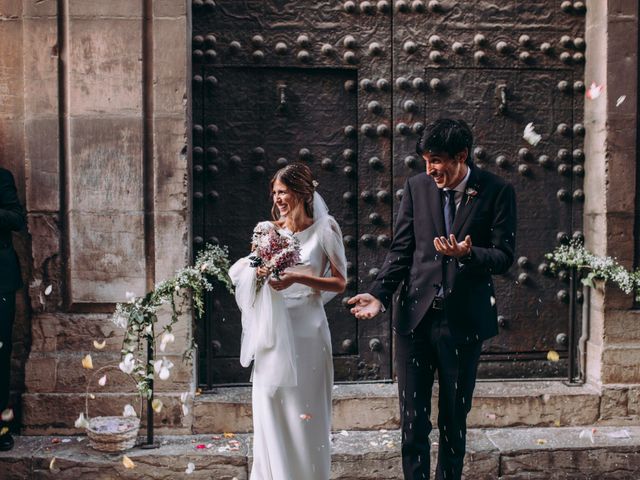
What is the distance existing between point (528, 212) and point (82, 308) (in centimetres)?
318

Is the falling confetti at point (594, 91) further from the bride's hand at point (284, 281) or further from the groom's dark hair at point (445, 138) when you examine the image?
the bride's hand at point (284, 281)

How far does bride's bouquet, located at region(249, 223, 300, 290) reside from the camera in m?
3.86

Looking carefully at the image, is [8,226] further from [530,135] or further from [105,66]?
[530,135]

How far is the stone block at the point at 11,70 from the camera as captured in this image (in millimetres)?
5016

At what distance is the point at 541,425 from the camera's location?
5.18m

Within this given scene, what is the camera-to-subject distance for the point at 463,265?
3.70 m

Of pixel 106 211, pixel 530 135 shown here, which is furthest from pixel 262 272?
pixel 530 135

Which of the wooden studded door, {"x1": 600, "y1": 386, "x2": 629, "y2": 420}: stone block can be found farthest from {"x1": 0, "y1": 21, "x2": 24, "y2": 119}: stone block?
{"x1": 600, "y1": 386, "x2": 629, "y2": 420}: stone block

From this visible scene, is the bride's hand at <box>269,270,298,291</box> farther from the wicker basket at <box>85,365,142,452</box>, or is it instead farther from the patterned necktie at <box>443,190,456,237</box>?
the wicker basket at <box>85,365,142,452</box>

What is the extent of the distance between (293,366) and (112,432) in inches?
52.3

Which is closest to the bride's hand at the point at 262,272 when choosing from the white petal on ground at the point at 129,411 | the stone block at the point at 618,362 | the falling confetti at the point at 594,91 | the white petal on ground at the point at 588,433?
the white petal on ground at the point at 129,411

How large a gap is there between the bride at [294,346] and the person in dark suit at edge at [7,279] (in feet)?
5.16

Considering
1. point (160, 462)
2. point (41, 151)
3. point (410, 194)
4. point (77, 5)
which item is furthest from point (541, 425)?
point (77, 5)

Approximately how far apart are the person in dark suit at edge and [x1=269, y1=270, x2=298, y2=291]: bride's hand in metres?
1.79
